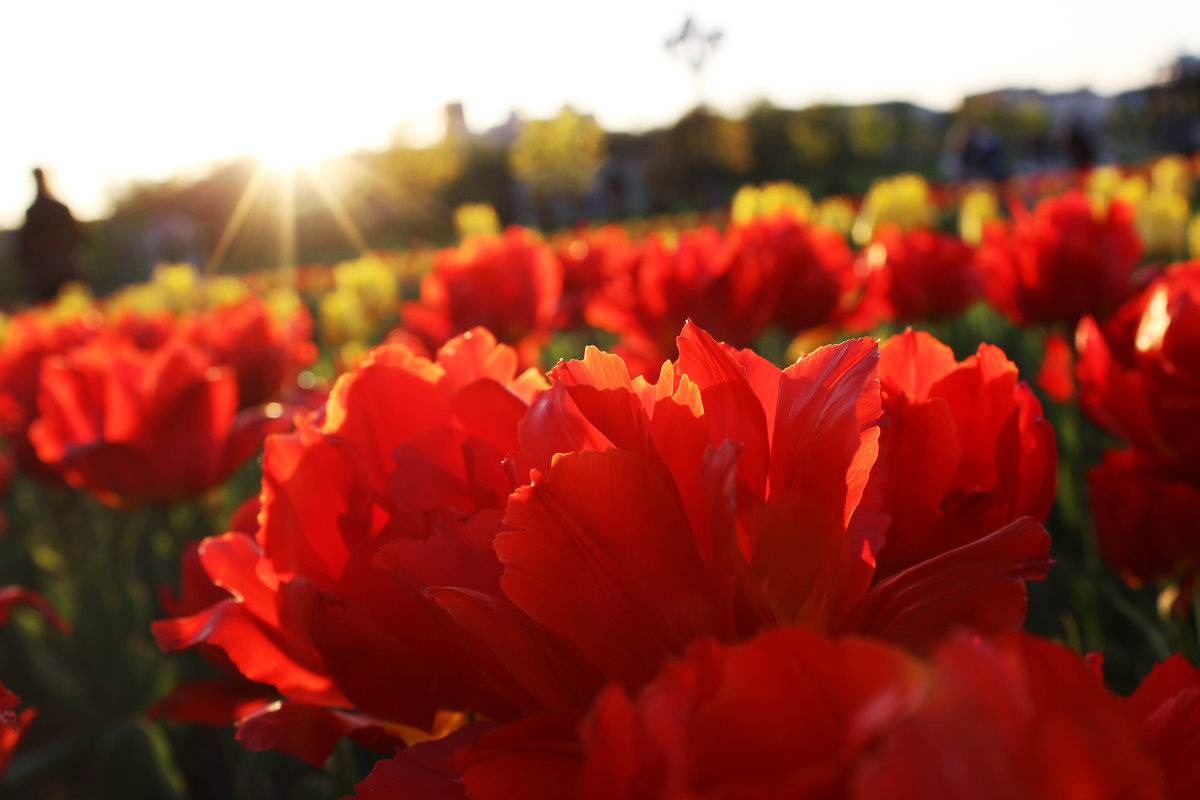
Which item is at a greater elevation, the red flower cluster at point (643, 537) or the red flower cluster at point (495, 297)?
the red flower cluster at point (643, 537)

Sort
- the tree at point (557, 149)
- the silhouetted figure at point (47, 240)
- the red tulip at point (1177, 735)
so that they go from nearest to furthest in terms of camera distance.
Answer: the red tulip at point (1177, 735) < the silhouetted figure at point (47, 240) < the tree at point (557, 149)

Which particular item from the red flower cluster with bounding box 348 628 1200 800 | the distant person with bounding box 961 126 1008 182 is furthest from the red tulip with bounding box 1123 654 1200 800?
the distant person with bounding box 961 126 1008 182

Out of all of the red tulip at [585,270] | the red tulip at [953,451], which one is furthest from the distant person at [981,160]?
the red tulip at [953,451]

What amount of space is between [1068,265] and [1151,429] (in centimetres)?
134

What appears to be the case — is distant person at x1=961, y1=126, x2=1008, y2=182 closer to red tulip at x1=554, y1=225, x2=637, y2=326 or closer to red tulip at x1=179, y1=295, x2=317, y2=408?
red tulip at x1=554, y1=225, x2=637, y2=326

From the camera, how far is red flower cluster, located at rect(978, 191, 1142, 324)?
224cm

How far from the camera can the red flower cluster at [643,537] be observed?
1.60 feet

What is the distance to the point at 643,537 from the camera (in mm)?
495

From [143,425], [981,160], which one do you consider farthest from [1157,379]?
[981,160]

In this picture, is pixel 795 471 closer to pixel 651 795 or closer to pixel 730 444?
pixel 730 444

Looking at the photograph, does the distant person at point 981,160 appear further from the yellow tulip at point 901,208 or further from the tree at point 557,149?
the tree at point 557,149

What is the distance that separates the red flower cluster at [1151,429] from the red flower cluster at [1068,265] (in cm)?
112

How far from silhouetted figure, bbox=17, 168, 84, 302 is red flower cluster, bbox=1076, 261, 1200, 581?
12.9m

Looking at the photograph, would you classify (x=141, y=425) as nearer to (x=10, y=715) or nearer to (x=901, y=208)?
(x=10, y=715)
